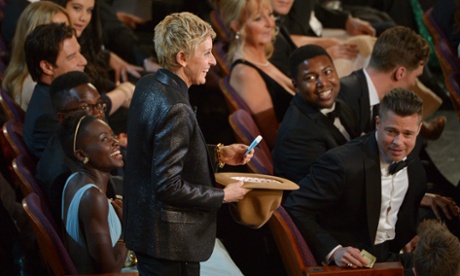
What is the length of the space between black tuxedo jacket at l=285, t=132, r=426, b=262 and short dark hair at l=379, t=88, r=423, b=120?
0.12 m

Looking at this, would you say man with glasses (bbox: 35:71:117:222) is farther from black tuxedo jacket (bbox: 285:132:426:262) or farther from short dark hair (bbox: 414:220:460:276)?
short dark hair (bbox: 414:220:460:276)

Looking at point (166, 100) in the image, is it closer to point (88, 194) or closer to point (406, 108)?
point (88, 194)

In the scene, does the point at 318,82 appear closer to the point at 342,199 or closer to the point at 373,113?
the point at 373,113

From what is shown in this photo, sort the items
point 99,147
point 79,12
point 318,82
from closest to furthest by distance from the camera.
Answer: point 99,147, point 318,82, point 79,12

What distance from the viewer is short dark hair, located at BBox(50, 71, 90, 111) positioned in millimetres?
3689

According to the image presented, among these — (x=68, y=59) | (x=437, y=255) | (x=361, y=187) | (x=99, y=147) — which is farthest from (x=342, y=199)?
(x=68, y=59)

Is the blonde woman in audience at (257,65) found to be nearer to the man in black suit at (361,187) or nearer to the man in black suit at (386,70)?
the man in black suit at (386,70)

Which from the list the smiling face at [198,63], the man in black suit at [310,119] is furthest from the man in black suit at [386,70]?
the smiling face at [198,63]

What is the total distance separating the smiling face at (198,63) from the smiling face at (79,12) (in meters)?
2.23

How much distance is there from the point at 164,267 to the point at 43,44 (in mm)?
1747

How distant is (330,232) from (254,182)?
0.69 meters

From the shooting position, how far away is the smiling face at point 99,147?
10.1 feet

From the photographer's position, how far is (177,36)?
8.38 ft

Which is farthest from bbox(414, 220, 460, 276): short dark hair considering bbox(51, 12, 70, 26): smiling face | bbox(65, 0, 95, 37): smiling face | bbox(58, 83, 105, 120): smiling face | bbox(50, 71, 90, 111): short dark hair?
bbox(65, 0, 95, 37): smiling face
